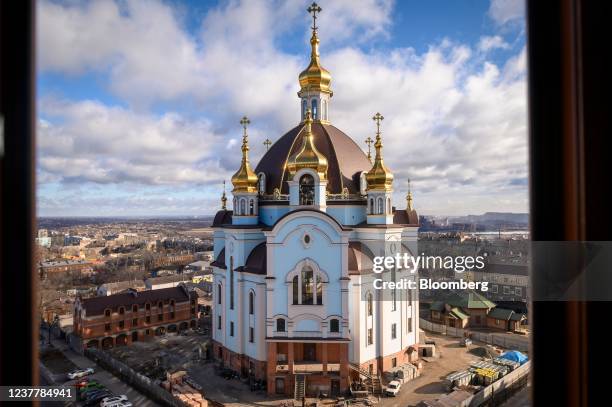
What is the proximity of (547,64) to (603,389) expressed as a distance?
1328mm

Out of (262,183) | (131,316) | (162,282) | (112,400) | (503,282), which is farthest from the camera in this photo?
(162,282)

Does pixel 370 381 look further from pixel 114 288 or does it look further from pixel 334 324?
pixel 114 288

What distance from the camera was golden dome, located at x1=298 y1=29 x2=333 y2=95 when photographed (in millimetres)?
19578

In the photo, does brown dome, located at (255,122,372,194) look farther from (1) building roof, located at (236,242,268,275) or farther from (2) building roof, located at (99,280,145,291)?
(2) building roof, located at (99,280,145,291)

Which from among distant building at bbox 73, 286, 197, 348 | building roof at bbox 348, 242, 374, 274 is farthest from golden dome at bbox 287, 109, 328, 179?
distant building at bbox 73, 286, 197, 348

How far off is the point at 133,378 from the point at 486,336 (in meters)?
18.1

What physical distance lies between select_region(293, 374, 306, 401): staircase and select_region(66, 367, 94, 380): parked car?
1085cm

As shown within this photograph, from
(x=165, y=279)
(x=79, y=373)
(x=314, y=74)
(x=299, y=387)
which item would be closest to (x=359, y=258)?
(x=299, y=387)

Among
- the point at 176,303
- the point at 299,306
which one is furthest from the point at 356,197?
the point at 176,303

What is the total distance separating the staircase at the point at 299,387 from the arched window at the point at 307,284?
2858mm

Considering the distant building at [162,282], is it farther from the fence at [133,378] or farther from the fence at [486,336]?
the fence at [486,336]

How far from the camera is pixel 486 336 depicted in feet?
67.4

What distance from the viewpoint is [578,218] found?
1484mm

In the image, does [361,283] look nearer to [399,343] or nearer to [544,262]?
[399,343]
